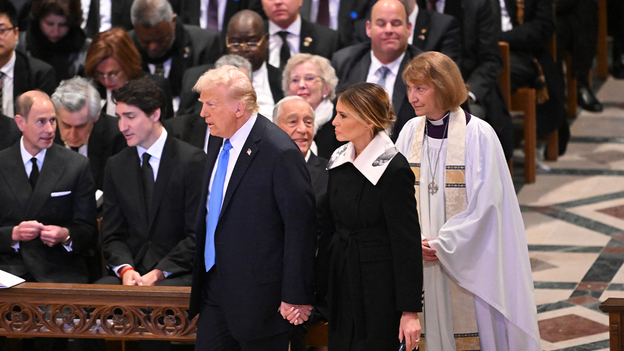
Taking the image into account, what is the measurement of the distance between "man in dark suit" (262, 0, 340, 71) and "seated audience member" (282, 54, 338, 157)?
676mm

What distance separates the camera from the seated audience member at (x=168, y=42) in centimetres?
525

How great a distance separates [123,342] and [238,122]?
1.58 m

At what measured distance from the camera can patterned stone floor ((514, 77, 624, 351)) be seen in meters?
4.21

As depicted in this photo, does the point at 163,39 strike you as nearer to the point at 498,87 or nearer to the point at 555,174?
the point at 498,87

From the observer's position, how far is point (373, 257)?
112 inches

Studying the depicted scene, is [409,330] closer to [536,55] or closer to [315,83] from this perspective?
[315,83]

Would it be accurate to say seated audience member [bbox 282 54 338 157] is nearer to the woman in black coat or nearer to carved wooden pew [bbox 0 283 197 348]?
carved wooden pew [bbox 0 283 197 348]

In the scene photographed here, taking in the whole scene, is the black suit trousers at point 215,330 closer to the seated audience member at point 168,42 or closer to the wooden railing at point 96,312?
the wooden railing at point 96,312

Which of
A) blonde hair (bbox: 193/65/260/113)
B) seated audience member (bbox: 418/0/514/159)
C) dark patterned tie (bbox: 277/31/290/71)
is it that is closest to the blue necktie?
blonde hair (bbox: 193/65/260/113)

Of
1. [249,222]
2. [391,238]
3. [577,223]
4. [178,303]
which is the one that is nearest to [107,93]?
[178,303]

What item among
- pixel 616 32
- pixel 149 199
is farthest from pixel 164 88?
pixel 616 32

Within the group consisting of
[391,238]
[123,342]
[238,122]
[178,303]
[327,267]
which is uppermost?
[238,122]

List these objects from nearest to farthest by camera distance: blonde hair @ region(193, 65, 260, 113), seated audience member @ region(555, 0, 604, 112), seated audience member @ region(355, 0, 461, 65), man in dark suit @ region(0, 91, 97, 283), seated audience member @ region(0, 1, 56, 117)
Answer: blonde hair @ region(193, 65, 260, 113) → man in dark suit @ region(0, 91, 97, 283) → seated audience member @ region(0, 1, 56, 117) → seated audience member @ region(355, 0, 461, 65) → seated audience member @ region(555, 0, 604, 112)

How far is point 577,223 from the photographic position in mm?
5566
